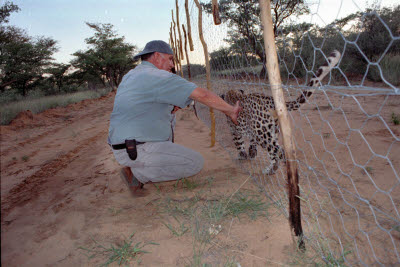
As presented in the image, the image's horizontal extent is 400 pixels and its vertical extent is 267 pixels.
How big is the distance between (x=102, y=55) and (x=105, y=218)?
25735 mm

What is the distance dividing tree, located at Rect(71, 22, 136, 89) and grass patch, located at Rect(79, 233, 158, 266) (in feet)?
81.2

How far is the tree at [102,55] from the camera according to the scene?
24.3 metres

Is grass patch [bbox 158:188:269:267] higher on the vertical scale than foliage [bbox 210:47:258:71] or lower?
lower

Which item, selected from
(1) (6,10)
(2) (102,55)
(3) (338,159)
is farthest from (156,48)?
(2) (102,55)

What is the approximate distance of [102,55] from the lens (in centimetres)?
2503

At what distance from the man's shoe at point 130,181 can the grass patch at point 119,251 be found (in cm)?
98

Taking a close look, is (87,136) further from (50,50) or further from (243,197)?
(50,50)

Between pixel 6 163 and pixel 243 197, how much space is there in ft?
14.7

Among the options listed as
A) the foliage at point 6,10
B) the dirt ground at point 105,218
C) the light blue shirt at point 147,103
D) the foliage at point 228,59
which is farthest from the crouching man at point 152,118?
the foliage at point 6,10

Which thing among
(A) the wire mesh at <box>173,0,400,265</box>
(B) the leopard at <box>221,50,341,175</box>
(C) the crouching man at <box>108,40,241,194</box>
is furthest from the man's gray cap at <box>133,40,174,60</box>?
(B) the leopard at <box>221,50,341,175</box>

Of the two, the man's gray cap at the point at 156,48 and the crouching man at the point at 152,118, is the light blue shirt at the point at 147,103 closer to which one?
the crouching man at the point at 152,118

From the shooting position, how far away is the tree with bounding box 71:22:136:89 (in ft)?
79.8

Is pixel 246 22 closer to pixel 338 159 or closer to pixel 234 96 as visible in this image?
pixel 234 96

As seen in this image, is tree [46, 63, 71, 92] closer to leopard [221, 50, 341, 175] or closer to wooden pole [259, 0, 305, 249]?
leopard [221, 50, 341, 175]
